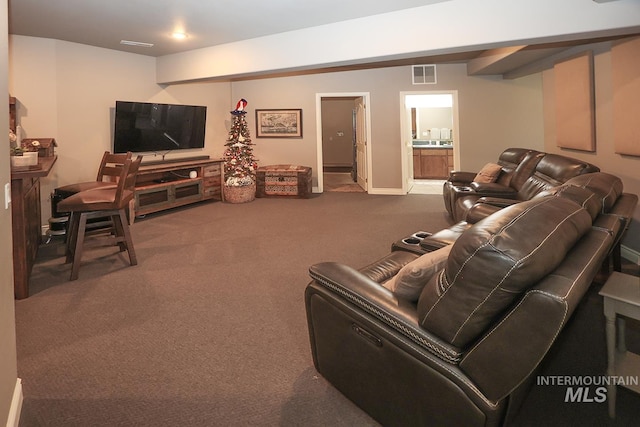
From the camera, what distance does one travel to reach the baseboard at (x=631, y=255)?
3.67 meters

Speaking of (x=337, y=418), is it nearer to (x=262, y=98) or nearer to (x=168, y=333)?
(x=168, y=333)

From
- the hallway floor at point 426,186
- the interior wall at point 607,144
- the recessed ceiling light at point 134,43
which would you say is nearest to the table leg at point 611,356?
the interior wall at point 607,144

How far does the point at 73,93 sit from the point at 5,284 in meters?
4.78

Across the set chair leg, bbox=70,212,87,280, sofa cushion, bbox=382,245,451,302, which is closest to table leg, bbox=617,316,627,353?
sofa cushion, bbox=382,245,451,302

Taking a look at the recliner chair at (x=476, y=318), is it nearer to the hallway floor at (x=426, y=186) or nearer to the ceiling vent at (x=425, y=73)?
the ceiling vent at (x=425, y=73)

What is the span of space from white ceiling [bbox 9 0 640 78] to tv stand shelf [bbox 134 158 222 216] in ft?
5.97

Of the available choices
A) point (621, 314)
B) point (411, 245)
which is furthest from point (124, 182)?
point (621, 314)

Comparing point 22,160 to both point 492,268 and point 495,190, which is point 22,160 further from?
point 495,190

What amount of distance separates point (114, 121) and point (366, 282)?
18.4 feet

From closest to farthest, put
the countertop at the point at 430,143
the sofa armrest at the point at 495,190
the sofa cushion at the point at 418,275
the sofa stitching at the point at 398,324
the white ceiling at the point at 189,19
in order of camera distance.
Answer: the sofa stitching at the point at 398,324, the sofa cushion at the point at 418,275, the white ceiling at the point at 189,19, the sofa armrest at the point at 495,190, the countertop at the point at 430,143

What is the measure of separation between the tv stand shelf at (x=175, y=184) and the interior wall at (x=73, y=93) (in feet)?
1.52

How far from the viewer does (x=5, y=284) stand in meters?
1.67

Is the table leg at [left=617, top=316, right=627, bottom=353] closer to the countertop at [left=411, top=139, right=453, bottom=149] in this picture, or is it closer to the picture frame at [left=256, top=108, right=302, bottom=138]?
the picture frame at [left=256, top=108, right=302, bottom=138]

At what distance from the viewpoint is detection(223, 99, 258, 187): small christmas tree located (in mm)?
7270
